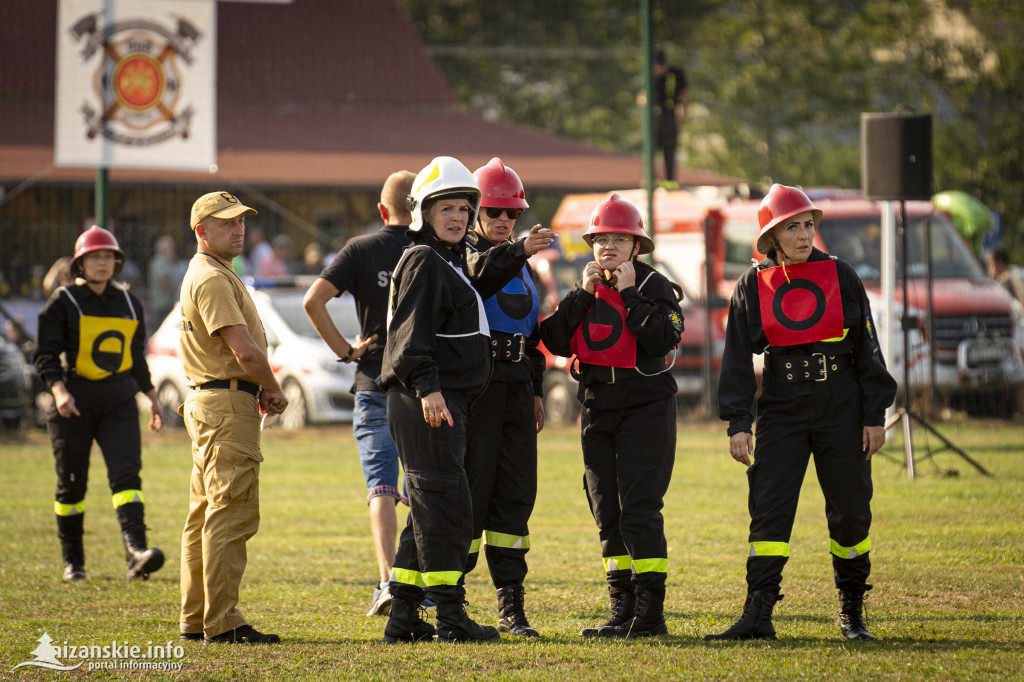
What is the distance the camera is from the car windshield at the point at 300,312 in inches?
631

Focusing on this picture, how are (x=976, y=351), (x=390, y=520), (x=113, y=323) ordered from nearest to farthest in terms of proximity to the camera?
(x=390, y=520)
(x=113, y=323)
(x=976, y=351)

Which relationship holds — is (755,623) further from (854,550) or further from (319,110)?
(319,110)

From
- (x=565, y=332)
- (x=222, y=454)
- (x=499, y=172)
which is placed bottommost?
(x=222, y=454)

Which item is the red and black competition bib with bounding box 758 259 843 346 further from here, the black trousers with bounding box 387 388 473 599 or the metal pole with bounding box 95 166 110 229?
the metal pole with bounding box 95 166 110 229

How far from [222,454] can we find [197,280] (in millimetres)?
800

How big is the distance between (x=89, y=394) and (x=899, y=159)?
7618mm

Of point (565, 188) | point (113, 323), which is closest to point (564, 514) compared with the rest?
point (113, 323)

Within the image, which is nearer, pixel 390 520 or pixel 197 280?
pixel 197 280

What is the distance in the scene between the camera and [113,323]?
835 cm

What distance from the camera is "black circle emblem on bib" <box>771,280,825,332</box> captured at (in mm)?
5973

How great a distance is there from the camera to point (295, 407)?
52.2 feet

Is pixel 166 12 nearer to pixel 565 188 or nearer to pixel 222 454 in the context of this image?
pixel 222 454

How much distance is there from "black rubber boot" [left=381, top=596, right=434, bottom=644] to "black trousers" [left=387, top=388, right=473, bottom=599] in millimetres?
147

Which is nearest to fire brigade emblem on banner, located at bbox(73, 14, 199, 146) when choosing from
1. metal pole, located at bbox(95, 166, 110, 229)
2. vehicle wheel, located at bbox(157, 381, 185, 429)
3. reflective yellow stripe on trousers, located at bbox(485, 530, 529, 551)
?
metal pole, located at bbox(95, 166, 110, 229)
